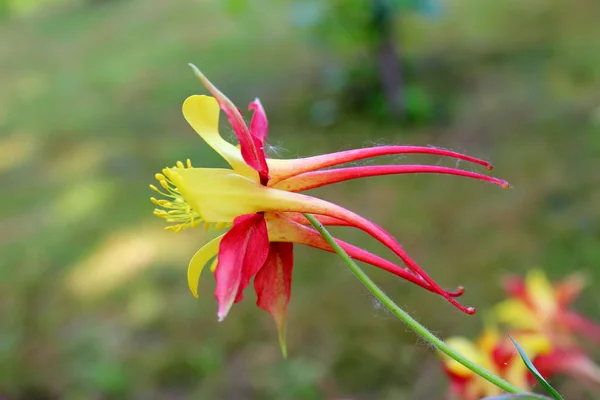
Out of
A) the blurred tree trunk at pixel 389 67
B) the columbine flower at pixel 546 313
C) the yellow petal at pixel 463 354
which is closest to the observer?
the yellow petal at pixel 463 354

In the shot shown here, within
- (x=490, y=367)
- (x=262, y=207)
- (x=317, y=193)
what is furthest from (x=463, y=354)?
(x=317, y=193)

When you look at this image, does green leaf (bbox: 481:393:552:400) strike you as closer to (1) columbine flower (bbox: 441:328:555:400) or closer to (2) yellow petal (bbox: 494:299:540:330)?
(1) columbine flower (bbox: 441:328:555:400)

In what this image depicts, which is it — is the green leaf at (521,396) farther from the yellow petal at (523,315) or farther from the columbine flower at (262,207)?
the yellow petal at (523,315)

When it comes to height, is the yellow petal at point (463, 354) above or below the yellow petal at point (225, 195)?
below

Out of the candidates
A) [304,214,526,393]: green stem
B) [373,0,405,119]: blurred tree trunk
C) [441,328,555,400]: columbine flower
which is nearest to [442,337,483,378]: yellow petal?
[441,328,555,400]: columbine flower

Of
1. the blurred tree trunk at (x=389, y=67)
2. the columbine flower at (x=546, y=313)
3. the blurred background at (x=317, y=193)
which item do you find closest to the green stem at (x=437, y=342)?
the columbine flower at (x=546, y=313)

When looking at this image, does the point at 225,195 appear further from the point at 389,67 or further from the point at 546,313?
the point at 389,67
